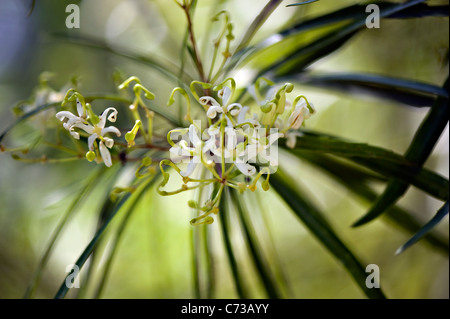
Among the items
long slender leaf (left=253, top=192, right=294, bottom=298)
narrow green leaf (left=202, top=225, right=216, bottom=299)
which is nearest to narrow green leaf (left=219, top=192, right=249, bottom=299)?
narrow green leaf (left=202, top=225, right=216, bottom=299)

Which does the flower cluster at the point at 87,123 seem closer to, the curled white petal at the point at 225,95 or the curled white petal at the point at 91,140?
the curled white petal at the point at 91,140

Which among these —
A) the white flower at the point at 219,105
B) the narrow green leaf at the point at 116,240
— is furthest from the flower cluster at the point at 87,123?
the narrow green leaf at the point at 116,240

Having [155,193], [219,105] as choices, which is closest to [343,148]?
→ [219,105]

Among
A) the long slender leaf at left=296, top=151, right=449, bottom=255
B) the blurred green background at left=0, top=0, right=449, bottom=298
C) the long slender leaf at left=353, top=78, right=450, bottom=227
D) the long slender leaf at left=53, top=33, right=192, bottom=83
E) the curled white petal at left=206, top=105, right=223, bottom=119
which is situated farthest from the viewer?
the blurred green background at left=0, top=0, right=449, bottom=298

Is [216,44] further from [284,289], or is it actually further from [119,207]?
[284,289]

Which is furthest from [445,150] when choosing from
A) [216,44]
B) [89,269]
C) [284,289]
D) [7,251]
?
[7,251]

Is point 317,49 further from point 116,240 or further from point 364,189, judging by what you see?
point 116,240

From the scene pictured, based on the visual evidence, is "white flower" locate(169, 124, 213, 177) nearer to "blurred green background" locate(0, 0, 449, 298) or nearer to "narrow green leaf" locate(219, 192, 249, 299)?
"narrow green leaf" locate(219, 192, 249, 299)
